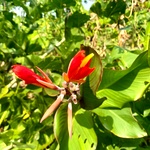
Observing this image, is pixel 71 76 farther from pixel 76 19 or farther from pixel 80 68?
pixel 76 19

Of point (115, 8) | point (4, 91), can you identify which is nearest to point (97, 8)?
point (115, 8)

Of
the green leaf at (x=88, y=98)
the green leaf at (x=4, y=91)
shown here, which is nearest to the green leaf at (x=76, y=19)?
the green leaf at (x=4, y=91)

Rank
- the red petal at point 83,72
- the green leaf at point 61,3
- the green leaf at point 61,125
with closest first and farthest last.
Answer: the red petal at point 83,72 < the green leaf at point 61,125 < the green leaf at point 61,3

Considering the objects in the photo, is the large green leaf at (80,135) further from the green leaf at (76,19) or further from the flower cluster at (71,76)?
the green leaf at (76,19)

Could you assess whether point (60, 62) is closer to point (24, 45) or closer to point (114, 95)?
point (24, 45)

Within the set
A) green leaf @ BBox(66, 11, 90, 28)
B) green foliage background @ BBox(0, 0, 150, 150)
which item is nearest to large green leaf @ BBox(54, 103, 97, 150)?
green foliage background @ BBox(0, 0, 150, 150)

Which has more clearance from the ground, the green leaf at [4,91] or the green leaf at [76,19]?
the green leaf at [76,19]

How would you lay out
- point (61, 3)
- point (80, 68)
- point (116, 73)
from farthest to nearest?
point (61, 3)
point (116, 73)
point (80, 68)
